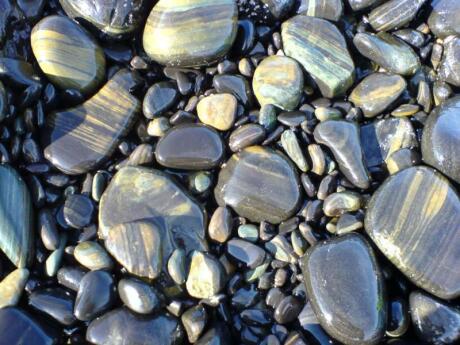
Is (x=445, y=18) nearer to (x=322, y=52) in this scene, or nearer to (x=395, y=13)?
(x=395, y=13)

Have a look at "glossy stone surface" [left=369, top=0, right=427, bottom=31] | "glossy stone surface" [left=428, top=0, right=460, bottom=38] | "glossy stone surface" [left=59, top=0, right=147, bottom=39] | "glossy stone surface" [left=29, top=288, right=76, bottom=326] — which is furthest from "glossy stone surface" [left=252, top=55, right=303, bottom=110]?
"glossy stone surface" [left=29, top=288, right=76, bottom=326]

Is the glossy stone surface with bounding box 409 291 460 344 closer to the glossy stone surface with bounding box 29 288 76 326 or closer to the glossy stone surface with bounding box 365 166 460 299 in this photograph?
the glossy stone surface with bounding box 365 166 460 299

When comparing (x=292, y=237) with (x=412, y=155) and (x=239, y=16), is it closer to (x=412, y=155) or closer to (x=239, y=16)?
(x=412, y=155)

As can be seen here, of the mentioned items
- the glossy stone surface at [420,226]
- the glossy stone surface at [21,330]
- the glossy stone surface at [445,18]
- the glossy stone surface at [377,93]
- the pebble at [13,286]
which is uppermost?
the glossy stone surface at [445,18]

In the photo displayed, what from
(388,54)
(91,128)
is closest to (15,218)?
(91,128)

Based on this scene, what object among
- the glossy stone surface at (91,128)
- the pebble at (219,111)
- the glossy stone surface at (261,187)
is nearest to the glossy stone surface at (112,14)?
the glossy stone surface at (91,128)

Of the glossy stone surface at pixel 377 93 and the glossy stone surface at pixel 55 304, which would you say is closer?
the glossy stone surface at pixel 55 304

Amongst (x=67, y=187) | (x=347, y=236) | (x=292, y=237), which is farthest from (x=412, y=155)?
(x=67, y=187)

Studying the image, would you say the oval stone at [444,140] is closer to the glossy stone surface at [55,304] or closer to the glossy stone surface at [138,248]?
the glossy stone surface at [138,248]
